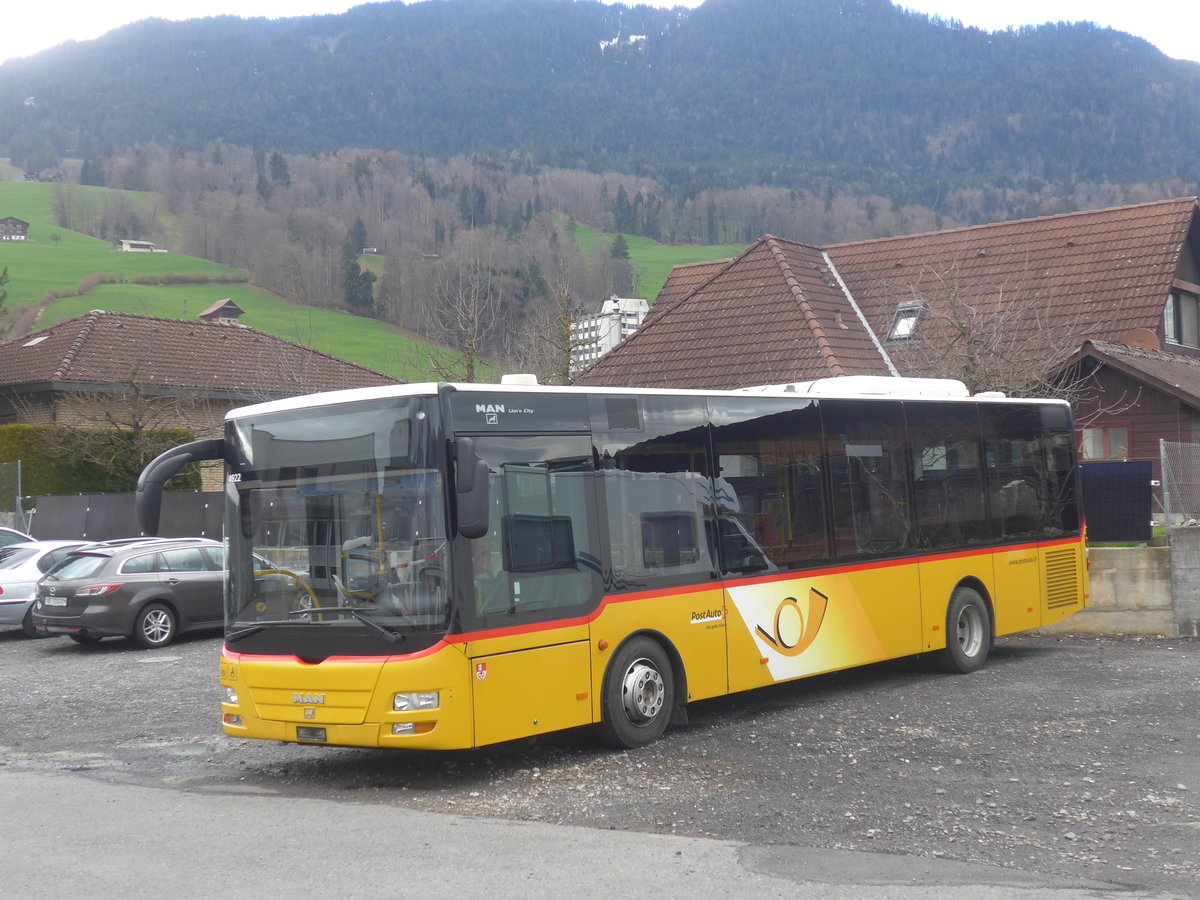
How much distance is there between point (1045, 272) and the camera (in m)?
30.9

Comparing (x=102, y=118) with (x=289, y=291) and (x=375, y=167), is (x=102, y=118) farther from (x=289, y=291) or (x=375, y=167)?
(x=289, y=291)

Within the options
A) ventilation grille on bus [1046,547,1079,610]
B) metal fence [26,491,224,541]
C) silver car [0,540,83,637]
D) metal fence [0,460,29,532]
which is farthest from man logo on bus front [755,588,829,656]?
metal fence [0,460,29,532]

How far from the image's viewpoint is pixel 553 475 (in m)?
9.50

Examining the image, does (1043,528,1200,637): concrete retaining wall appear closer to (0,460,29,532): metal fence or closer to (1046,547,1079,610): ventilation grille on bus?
(1046,547,1079,610): ventilation grille on bus

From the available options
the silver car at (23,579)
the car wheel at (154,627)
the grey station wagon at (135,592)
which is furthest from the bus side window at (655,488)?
the silver car at (23,579)

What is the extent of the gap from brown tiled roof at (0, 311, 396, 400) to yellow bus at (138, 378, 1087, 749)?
26078 millimetres

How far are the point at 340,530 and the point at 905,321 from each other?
23.6 metres

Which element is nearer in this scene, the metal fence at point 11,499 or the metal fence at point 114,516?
the metal fence at point 114,516

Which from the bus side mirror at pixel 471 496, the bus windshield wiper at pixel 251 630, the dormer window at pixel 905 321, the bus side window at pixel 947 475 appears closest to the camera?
the bus side mirror at pixel 471 496

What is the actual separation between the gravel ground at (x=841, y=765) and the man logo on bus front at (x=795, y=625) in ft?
1.98

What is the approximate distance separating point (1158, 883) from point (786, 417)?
6.07 metres

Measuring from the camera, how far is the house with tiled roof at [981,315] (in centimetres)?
2656

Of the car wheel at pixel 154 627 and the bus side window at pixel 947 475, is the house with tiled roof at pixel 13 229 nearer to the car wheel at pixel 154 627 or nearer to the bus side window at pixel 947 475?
the car wheel at pixel 154 627

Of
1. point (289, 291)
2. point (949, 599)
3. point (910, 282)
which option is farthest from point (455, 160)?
point (949, 599)
